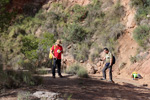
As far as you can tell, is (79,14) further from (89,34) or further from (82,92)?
(82,92)

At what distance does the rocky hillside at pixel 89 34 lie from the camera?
12.3 m

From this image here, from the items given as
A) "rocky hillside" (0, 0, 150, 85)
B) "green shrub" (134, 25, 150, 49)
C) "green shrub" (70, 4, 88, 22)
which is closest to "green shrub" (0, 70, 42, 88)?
"rocky hillside" (0, 0, 150, 85)

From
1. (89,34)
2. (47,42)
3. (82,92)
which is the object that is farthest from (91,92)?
(89,34)

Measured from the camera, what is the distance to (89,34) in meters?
16.3

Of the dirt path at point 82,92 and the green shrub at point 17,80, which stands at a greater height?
the green shrub at point 17,80

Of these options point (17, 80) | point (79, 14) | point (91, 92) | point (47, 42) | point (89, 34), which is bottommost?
point (91, 92)

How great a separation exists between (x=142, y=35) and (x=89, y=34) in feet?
17.3

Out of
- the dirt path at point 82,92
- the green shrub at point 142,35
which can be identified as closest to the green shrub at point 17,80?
the dirt path at point 82,92

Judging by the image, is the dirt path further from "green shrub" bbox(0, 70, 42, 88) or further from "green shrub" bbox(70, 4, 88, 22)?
"green shrub" bbox(70, 4, 88, 22)

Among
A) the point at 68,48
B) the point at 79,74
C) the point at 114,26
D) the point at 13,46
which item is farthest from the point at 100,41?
the point at 13,46

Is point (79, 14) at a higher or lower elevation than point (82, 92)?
higher

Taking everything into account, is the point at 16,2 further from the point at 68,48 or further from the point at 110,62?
the point at 110,62

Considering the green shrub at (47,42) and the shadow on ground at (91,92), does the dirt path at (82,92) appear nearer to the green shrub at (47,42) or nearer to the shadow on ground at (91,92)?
the shadow on ground at (91,92)

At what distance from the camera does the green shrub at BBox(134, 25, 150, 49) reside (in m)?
12.1
